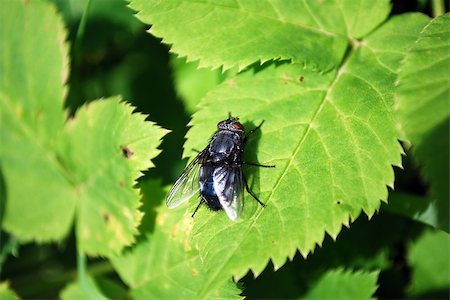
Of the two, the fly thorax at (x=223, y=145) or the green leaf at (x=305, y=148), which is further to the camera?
the fly thorax at (x=223, y=145)

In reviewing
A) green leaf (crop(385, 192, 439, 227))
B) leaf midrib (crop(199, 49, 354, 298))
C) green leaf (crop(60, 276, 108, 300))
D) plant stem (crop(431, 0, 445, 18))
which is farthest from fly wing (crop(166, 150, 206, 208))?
plant stem (crop(431, 0, 445, 18))

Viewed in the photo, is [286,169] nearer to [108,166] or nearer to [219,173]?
[219,173]

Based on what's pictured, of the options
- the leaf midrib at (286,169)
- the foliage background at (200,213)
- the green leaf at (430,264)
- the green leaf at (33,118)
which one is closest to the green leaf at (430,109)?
the foliage background at (200,213)

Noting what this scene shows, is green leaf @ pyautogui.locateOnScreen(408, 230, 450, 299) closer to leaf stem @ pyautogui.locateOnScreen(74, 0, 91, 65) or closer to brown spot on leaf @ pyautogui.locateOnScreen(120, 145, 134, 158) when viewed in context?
brown spot on leaf @ pyautogui.locateOnScreen(120, 145, 134, 158)

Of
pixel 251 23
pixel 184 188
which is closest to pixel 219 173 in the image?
pixel 184 188

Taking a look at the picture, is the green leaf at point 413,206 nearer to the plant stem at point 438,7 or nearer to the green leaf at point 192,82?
the plant stem at point 438,7

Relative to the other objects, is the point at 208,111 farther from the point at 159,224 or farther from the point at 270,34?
the point at 159,224
